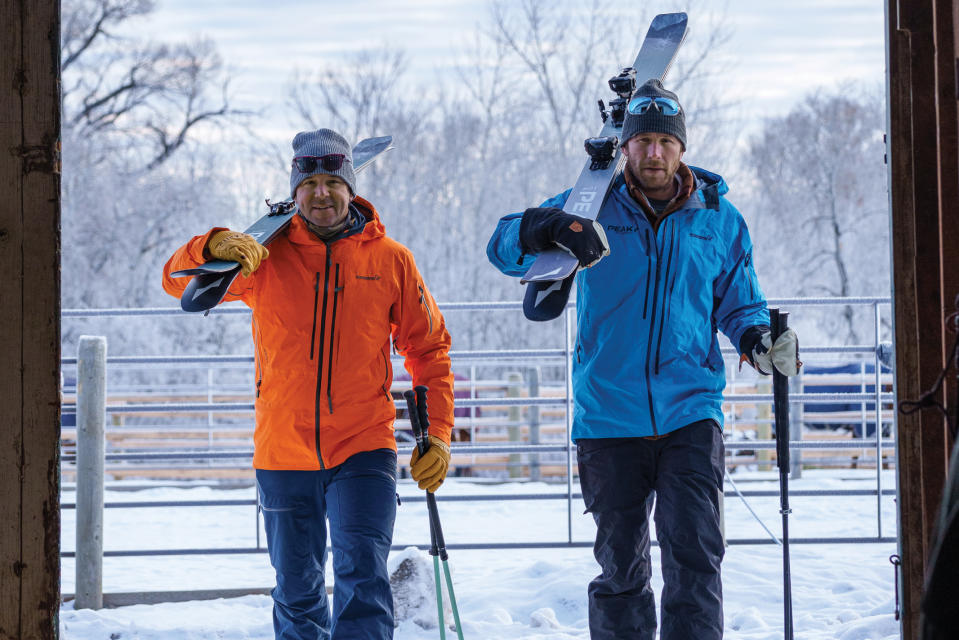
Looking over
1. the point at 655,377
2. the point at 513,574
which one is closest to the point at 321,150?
the point at 655,377

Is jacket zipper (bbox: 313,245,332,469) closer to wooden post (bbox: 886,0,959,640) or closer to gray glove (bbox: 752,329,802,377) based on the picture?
gray glove (bbox: 752,329,802,377)

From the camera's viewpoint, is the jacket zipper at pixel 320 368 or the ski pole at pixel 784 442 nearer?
the jacket zipper at pixel 320 368

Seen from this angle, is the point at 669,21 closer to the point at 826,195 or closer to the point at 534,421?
the point at 534,421

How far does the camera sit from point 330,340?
128 inches

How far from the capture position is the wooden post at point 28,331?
194 centimetres

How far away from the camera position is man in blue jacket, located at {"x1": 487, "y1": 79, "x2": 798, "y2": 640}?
3.11 m

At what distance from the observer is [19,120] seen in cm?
196

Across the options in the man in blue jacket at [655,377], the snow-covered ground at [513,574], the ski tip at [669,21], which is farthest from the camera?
the snow-covered ground at [513,574]

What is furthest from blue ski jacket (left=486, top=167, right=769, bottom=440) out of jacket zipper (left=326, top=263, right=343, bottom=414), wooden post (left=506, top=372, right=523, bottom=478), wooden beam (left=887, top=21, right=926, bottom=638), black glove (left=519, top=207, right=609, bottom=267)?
wooden post (left=506, top=372, right=523, bottom=478)

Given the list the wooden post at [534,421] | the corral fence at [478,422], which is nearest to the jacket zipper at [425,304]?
the corral fence at [478,422]

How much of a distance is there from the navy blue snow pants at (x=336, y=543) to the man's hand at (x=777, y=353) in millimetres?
1154

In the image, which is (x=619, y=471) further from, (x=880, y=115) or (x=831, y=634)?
(x=880, y=115)

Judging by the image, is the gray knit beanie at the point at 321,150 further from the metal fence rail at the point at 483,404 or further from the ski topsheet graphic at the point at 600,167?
the metal fence rail at the point at 483,404

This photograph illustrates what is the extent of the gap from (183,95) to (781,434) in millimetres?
20577
